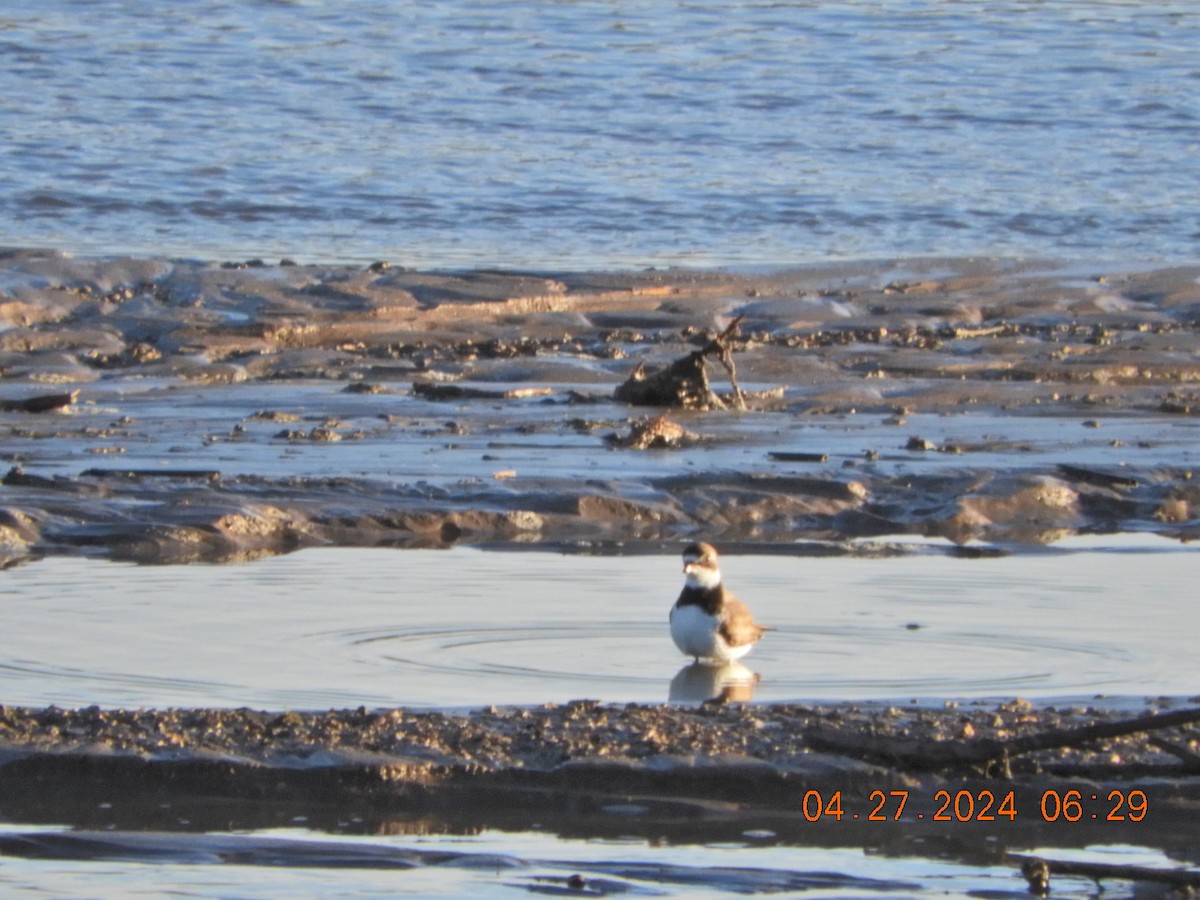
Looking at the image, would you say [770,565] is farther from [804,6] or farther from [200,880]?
[804,6]

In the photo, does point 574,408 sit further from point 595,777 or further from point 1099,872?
point 1099,872

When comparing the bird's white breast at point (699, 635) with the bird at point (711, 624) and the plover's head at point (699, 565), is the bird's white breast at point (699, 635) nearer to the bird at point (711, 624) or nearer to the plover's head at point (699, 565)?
the bird at point (711, 624)

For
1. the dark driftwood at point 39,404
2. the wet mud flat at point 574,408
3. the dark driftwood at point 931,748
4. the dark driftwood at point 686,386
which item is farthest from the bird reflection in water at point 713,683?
the dark driftwood at point 39,404

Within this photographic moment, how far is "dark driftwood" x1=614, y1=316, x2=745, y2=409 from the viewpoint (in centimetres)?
1052

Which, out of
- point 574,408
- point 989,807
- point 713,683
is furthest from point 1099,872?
point 574,408

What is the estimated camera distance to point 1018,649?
5961mm

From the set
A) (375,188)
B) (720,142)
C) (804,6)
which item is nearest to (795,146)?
(720,142)

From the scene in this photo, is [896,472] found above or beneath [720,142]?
beneath

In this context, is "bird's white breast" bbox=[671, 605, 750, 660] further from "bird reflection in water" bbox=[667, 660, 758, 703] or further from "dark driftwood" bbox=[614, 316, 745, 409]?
"dark driftwood" bbox=[614, 316, 745, 409]

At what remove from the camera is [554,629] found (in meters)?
6.16

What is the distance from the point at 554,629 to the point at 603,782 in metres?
1.64

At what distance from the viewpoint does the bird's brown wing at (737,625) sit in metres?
5.75

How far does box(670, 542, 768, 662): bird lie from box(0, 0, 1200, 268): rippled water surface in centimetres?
1097

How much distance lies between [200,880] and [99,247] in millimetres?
13992
